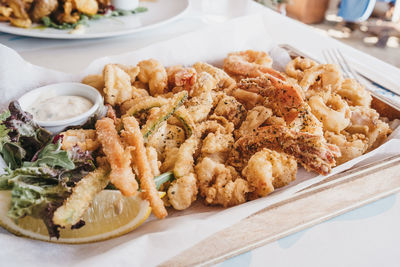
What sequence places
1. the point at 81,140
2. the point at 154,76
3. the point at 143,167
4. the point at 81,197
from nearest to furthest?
the point at 81,197
the point at 143,167
the point at 81,140
the point at 154,76

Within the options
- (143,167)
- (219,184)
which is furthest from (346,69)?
(143,167)

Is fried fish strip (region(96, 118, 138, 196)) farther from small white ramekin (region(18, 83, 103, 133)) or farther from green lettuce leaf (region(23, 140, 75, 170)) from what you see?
small white ramekin (region(18, 83, 103, 133))

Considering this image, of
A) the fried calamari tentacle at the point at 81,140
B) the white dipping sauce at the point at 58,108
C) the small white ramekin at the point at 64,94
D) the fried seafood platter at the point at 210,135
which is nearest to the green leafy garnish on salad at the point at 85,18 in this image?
the fried seafood platter at the point at 210,135

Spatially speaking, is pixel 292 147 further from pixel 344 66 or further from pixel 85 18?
pixel 85 18

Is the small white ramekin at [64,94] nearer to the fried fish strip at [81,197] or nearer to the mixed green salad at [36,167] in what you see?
the mixed green salad at [36,167]

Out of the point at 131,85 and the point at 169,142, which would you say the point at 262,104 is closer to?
the point at 169,142

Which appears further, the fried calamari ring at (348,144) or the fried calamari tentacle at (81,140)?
the fried calamari ring at (348,144)

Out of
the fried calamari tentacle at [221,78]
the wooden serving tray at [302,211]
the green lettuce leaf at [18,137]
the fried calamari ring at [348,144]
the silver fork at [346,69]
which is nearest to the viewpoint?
the wooden serving tray at [302,211]
